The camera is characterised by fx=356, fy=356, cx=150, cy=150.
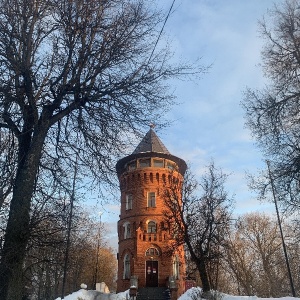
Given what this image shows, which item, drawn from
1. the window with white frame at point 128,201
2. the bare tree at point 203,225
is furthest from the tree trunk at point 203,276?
the window with white frame at point 128,201

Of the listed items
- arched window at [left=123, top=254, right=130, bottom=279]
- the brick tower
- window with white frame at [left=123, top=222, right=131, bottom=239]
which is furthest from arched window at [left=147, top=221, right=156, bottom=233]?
arched window at [left=123, top=254, right=130, bottom=279]

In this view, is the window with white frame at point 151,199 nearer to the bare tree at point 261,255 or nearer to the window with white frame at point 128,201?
the window with white frame at point 128,201

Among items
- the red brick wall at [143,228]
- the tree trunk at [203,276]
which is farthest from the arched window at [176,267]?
the tree trunk at [203,276]

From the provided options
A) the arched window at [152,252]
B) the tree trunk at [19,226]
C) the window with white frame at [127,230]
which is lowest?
the tree trunk at [19,226]

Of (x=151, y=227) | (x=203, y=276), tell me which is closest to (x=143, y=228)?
(x=151, y=227)

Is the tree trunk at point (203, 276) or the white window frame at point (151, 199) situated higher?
the white window frame at point (151, 199)

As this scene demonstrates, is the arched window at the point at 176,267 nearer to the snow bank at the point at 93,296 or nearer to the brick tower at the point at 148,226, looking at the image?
the brick tower at the point at 148,226

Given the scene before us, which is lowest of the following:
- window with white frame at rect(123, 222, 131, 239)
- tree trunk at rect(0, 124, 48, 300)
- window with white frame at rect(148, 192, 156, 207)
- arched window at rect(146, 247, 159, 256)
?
tree trunk at rect(0, 124, 48, 300)

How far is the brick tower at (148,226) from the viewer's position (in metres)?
30.0

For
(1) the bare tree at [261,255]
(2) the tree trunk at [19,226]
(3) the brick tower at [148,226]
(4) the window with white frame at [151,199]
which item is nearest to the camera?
(2) the tree trunk at [19,226]

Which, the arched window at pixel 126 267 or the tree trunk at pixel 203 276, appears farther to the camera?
the arched window at pixel 126 267

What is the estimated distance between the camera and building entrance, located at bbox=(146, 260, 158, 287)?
97.7ft

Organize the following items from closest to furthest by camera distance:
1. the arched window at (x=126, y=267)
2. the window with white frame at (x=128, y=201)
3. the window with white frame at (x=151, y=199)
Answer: the arched window at (x=126, y=267), the window with white frame at (x=151, y=199), the window with white frame at (x=128, y=201)

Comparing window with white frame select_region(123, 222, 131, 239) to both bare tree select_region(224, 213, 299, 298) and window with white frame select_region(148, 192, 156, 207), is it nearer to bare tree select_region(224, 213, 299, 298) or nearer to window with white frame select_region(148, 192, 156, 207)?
window with white frame select_region(148, 192, 156, 207)
